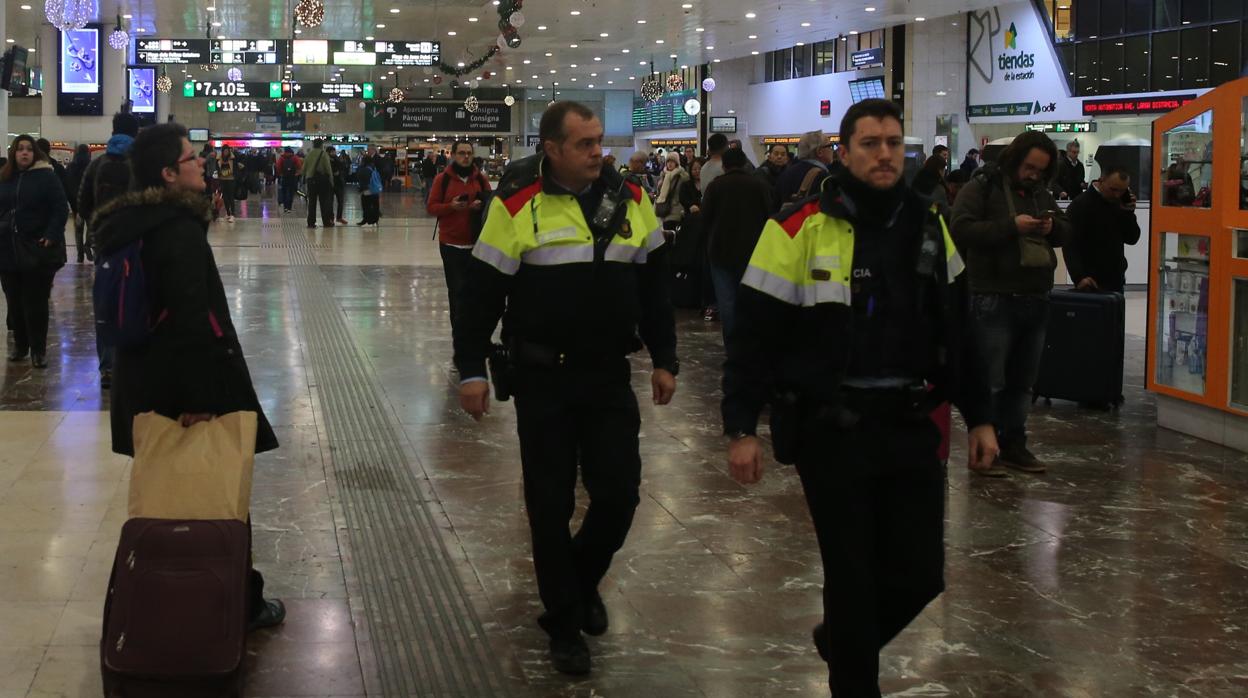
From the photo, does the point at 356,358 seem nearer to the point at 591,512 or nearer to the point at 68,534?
the point at 68,534

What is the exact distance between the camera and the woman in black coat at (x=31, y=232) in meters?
9.53

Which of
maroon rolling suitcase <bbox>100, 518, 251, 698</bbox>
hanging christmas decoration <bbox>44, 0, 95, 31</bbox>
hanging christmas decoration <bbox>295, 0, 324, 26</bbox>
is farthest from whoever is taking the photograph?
hanging christmas decoration <bbox>295, 0, 324, 26</bbox>

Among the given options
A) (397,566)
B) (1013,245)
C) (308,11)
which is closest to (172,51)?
(308,11)

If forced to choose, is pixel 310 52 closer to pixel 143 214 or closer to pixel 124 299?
pixel 143 214

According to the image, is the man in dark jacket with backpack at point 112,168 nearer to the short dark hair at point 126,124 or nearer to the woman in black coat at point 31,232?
the short dark hair at point 126,124

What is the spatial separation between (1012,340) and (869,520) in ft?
11.9

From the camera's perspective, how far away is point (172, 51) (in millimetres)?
33844

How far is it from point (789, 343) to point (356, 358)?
726 centimetres

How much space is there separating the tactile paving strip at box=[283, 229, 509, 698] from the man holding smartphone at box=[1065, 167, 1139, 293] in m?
4.74

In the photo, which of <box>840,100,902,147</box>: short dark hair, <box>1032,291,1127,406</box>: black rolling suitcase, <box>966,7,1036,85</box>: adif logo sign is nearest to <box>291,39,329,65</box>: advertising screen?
<box>966,7,1036,85</box>: adif logo sign

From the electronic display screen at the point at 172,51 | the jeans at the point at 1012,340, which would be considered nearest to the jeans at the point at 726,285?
the jeans at the point at 1012,340

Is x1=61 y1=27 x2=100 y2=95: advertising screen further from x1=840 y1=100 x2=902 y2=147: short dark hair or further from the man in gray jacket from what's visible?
x1=840 y1=100 x2=902 y2=147: short dark hair

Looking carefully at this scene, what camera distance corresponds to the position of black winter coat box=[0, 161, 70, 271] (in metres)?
9.53

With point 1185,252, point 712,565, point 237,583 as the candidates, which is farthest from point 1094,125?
point 237,583
